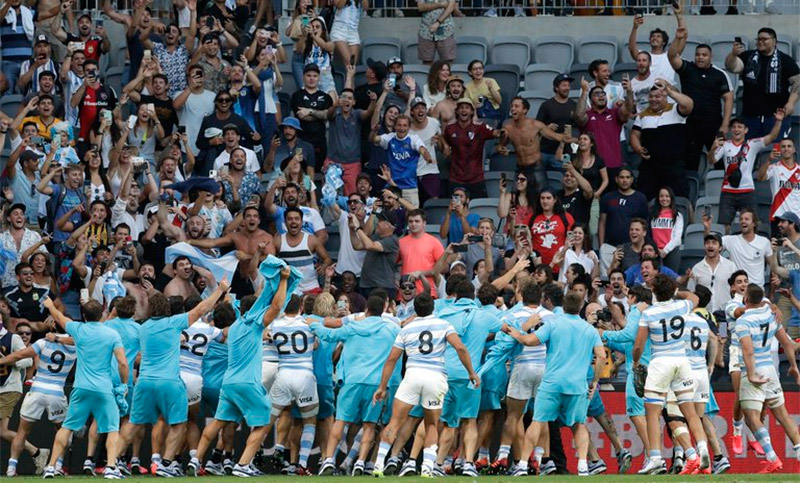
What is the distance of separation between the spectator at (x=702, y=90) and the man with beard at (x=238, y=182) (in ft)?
20.9

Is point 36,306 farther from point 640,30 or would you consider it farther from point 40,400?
point 640,30

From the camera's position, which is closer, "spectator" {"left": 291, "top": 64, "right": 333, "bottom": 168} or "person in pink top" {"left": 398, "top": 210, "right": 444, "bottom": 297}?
"person in pink top" {"left": 398, "top": 210, "right": 444, "bottom": 297}

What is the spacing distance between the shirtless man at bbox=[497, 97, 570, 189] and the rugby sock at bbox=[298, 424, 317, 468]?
613cm

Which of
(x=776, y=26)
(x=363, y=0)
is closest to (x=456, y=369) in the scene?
(x=363, y=0)

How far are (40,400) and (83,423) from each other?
0.95 metres

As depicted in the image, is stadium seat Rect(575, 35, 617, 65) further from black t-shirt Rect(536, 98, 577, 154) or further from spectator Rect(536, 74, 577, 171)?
black t-shirt Rect(536, 98, 577, 154)

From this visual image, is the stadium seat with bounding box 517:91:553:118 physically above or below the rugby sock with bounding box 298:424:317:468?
above

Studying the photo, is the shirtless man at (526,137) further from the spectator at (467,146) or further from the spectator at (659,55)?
the spectator at (659,55)

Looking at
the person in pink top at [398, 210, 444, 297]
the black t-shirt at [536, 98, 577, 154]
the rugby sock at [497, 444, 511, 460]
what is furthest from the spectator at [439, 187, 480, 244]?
the rugby sock at [497, 444, 511, 460]

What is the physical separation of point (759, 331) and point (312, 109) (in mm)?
8179

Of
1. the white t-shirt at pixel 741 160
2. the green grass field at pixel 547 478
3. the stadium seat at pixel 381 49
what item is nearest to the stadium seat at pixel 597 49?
the stadium seat at pixel 381 49

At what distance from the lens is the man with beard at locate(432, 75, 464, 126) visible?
24281mm

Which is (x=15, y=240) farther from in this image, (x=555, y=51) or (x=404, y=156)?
(x=555, y=51)

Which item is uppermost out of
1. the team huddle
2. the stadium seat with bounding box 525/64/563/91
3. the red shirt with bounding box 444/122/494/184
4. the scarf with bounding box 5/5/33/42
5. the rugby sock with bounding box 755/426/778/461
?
the scarf with bounding box 5/5/33/42
